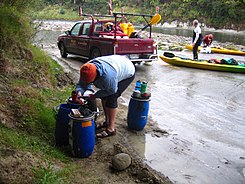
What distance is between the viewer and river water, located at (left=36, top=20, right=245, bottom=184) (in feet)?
14.2

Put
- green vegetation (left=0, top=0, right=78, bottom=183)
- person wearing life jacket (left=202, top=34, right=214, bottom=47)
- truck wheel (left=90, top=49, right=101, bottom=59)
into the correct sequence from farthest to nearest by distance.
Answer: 1. person wearing life jacket (left=202, top=34, right=214, bottom=47)
2. truck wheel (left=90, top=49, right=101, bottom=59)
3. green vegetation (left=0, top=0, right=78, bottom=183)

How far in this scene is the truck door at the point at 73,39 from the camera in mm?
12636

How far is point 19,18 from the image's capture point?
6.98 m

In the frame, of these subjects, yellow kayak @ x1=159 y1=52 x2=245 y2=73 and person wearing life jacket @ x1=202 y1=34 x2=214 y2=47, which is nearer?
yellow kayak @ x1=159 y1=52 x2=245 y2=73

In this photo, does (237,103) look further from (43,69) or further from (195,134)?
(43,69)

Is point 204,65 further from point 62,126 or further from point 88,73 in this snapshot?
point 62,126

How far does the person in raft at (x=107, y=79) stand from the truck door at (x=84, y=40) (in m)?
7.08

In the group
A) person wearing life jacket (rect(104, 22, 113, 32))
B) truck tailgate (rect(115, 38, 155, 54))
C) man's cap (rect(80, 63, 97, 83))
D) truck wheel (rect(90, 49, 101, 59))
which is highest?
person wearing life jacket (rect(104, 22, 113, 32))

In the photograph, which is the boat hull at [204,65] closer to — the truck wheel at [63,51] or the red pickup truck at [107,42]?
the red pickup truck at [107,42]

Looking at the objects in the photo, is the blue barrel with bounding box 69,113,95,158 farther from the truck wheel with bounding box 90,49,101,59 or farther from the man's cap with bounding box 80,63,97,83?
the truck wheel with bounding box 90,49,101,59

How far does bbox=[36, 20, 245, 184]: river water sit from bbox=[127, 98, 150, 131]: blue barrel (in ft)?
0.96

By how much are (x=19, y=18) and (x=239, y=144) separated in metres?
5.46

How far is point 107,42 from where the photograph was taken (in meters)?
10.6

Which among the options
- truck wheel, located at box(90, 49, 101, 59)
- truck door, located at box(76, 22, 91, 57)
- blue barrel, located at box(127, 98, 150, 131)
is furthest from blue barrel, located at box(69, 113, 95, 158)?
truck door, located at box(76, 22, 91, 57)
